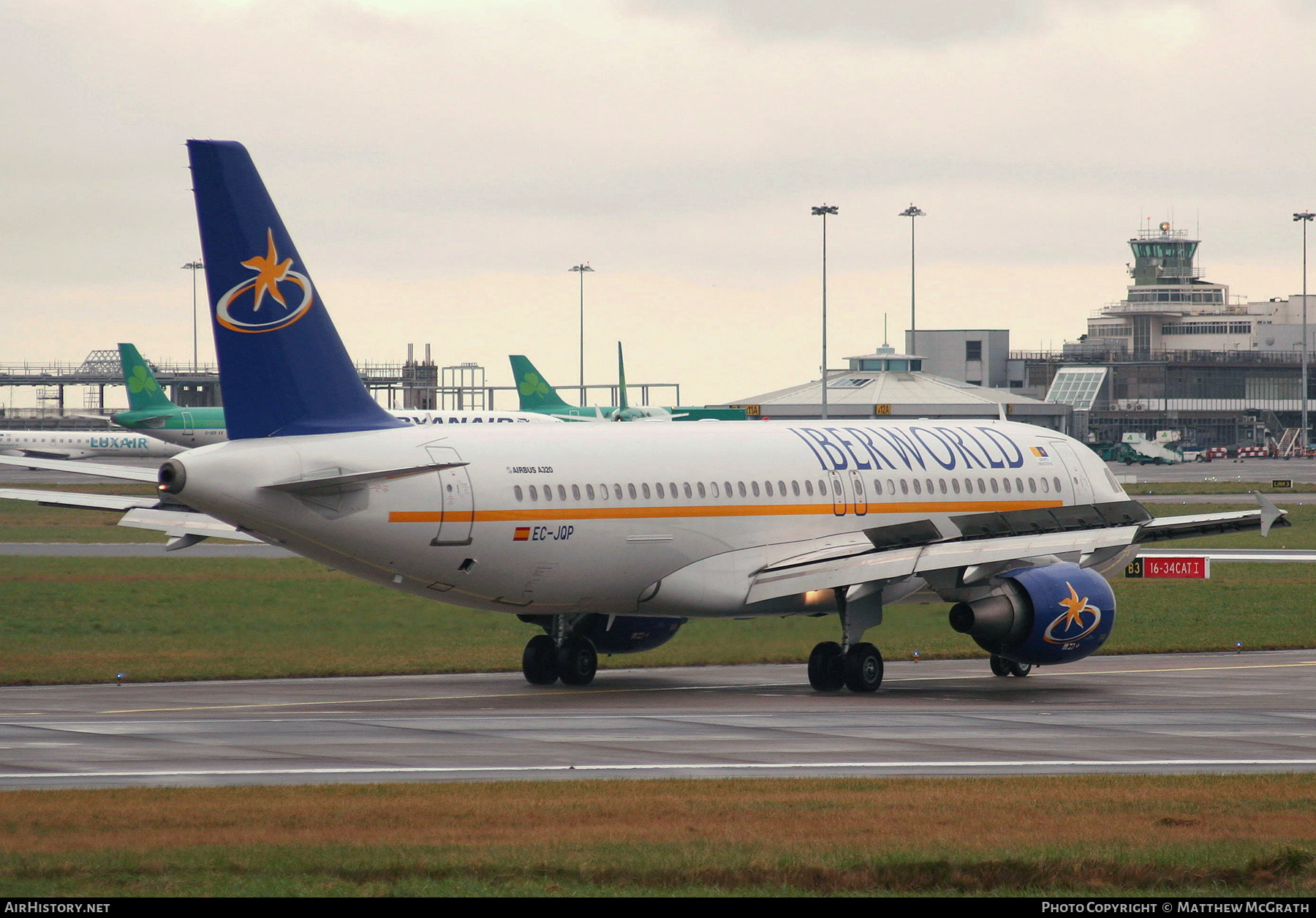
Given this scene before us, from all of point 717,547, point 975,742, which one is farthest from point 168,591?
point 975,742

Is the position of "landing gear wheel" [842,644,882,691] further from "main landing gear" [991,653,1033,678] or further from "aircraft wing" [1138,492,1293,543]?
"aircraft wing" [1138,492,1293,543]

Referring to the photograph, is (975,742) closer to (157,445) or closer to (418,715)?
(418,715)

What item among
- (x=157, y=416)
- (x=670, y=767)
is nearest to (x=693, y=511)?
(x=670, y=767)

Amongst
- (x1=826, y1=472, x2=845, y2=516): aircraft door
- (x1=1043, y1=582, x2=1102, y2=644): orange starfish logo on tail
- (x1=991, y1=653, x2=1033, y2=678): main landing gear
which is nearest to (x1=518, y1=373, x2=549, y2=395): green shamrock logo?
(x1=991, y1=653, x2=1033, y2=678): main landing gear

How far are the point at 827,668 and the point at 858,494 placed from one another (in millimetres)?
3850

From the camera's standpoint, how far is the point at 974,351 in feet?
622

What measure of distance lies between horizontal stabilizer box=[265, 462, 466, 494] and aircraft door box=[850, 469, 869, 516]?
8973 millimetres

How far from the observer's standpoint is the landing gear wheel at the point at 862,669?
98.3ft

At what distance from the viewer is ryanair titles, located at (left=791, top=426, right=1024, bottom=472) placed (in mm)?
32844

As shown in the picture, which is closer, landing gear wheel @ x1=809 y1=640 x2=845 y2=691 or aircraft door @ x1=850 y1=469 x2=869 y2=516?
landing gear wheel @ x1=809 y1=640 x2=845 y2=691

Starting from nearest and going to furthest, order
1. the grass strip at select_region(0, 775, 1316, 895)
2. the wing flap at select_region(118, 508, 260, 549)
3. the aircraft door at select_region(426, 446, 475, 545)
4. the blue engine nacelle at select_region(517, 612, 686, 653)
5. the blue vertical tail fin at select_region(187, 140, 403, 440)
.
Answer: the grass strip at select_region(0, 775, 1316, 895)
the blue vertical tail fin at select_region(187, 140, 403, 440)
the aircraft door at select_region(426, 446, 475, 545)
the wing flap at select_region(118, 508, 260, 549)
the blue engine nacelle at select_region(517, 612, 686, 653)

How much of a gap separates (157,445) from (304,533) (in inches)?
4827

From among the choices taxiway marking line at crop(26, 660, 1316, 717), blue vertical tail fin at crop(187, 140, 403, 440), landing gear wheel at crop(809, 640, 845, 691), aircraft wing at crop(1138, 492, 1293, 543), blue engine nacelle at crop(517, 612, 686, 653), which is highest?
blue vertical tail fin at crop(187, 140, 403, 440)

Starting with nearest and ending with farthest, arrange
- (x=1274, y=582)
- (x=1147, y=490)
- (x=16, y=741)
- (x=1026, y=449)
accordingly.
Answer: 1. (x=16, y=741)
2. (x=1026, y=449)
3. (x=1274, y=582)
4. (x=1147, y=490)
